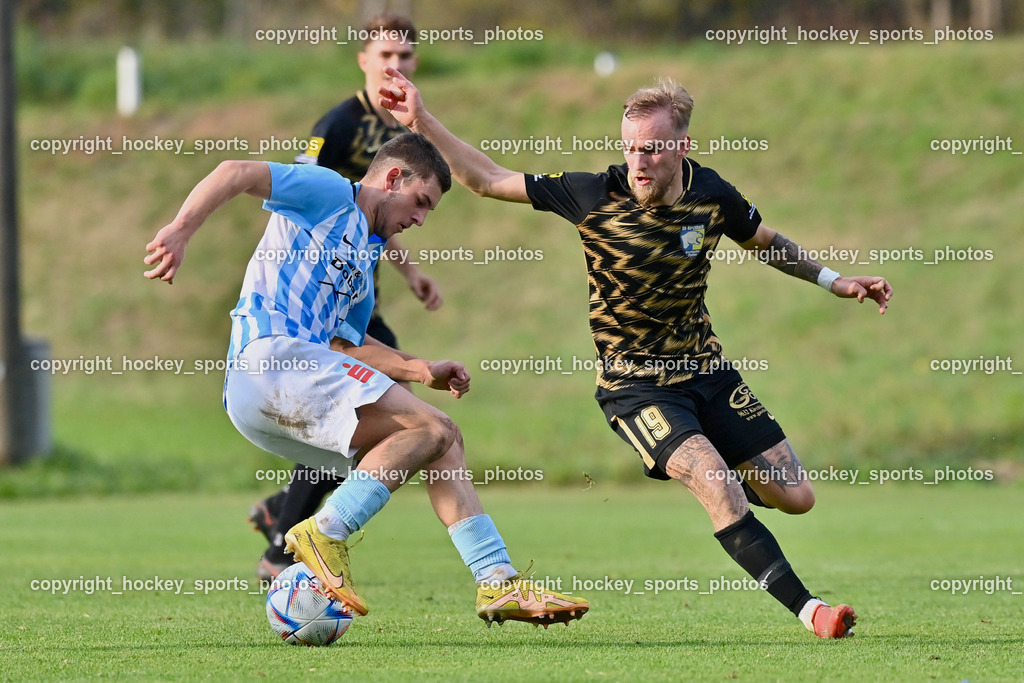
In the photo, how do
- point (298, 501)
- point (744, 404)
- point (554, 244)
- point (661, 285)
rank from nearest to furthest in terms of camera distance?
point (661, 285)
point (744, 404)
point (298, 501)
point (554, 244)

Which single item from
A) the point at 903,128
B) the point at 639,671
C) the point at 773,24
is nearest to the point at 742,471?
the point at 639,671

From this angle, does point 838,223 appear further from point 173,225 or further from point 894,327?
point 173,225

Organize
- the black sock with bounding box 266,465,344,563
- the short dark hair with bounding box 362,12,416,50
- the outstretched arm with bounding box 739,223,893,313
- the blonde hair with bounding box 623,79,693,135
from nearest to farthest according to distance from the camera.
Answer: the blonde hair with bounding box 623,79,693,135, the outstretched arm with bounding box 739,223,893,313, the black sock with bounding box 266,465,344,563, the short dark hair with bounding box 362,12,416,50

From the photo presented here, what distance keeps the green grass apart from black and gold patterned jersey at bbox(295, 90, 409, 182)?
2.47 meters

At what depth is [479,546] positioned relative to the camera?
5.52 m

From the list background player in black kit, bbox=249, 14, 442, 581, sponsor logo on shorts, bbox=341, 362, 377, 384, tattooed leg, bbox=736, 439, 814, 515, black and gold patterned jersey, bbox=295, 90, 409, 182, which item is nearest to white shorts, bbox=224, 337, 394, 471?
sponsor logo on shorts, bbox=341, 362, 377, 384

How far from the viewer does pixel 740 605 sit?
6.93 meters

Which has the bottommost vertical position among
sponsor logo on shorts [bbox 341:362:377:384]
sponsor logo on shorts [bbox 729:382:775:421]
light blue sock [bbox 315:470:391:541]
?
light blue sock [bbox 315:470:391:541]

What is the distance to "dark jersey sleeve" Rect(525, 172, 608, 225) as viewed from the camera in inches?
239

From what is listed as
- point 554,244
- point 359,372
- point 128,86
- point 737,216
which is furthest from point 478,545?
point 128,86

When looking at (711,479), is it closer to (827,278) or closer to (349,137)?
(827,278)

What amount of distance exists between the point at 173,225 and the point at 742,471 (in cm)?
284

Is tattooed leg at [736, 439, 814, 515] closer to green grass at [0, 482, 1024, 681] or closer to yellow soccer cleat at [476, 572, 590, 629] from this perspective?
green grass at [0, 482, 1024, 681]

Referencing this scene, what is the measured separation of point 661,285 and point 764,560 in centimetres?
131
